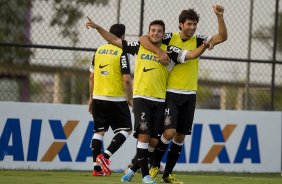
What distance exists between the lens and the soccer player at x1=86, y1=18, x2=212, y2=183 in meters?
12.2

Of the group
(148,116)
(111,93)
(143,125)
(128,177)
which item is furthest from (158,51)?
(111,93)

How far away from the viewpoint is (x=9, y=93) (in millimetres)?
17625

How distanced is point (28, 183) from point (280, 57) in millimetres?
8672

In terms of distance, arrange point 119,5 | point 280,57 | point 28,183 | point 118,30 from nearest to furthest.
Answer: point 28,183
point 118,30
point 119,5
point 280,57

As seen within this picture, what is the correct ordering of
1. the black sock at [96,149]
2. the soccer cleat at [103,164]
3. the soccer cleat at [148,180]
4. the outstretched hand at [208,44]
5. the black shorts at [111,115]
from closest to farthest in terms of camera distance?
the soccer cleat at [148,180] < the outstretched hand at [208,44] < the soccer cleat at [103,164] < the black sock at [96,149] < the black shorts at [111,115]

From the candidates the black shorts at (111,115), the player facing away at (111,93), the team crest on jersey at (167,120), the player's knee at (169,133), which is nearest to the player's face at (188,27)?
the team crest on jersey at (167,120)

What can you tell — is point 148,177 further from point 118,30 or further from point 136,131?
point 118,30

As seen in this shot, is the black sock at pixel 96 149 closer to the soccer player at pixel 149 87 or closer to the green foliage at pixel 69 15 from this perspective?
the soccer player at pixel 149 87

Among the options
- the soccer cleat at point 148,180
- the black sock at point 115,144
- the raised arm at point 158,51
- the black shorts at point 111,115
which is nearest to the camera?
the soccer cleat at point 148,180

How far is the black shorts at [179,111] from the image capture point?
12.4 meters

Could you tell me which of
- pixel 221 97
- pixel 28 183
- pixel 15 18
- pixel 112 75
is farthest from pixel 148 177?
pixel 221 97

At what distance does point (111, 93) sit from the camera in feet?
48.7

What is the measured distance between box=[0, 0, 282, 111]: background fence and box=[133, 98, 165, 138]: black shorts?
4643mm

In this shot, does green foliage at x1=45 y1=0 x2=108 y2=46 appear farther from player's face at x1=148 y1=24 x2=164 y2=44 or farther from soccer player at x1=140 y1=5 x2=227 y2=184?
player's face at x1=148 y1=24 x2=164 y2=44
